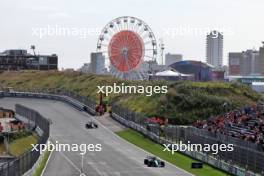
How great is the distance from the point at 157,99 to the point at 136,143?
28.3 meters

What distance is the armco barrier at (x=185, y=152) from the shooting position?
4819cm

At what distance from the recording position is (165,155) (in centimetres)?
5966

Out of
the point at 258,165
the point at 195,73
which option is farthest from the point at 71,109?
the point at 195,73

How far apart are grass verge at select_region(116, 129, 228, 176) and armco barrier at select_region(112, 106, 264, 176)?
18.1 inches

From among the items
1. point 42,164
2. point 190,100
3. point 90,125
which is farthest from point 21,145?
point 190,100

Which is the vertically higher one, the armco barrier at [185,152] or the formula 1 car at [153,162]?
the armco barrier at [185,152]

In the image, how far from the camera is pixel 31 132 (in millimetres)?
75562

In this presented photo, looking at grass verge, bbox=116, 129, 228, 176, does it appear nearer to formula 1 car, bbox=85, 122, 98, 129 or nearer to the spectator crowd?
the spectator crowd

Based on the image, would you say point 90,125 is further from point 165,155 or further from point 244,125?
point 165,155

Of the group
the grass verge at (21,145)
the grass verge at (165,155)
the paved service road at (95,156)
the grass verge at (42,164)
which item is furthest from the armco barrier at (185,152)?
the grass verge at (42,164)

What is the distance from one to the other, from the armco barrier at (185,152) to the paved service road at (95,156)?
2.99m

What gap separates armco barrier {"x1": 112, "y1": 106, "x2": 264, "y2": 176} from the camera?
48.2m

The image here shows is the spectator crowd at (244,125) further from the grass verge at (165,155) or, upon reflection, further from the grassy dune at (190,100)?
the grassy dune at (190,100)

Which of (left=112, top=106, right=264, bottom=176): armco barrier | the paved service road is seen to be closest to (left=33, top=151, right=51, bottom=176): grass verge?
the paved service road
